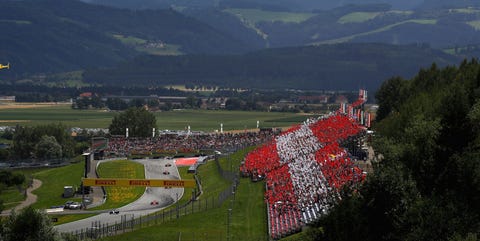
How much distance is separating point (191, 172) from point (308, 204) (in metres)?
40.0

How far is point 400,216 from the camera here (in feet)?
137

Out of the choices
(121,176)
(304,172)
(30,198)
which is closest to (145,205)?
(30,198)

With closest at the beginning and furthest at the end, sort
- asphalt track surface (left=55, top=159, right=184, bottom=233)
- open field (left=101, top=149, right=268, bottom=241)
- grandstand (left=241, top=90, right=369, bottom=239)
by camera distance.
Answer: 1. grandstand (left=241, top=90, right=369, bottom=239)
2. open field (left=101, top=149, right=268, bottom=241)
3. asphalt track surface (left=55, top=159, right=184, bottom=233)

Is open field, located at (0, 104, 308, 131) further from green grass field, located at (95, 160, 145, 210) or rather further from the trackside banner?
the trackside banner

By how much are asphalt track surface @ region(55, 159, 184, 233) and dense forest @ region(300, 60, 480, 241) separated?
20308 mm

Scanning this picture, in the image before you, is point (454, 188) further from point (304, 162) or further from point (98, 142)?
point (98, 142)

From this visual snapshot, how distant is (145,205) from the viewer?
73.3 m

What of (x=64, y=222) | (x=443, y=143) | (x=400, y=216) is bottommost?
(x=64, y=222)

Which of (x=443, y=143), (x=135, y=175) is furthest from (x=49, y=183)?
(x=443, y=143)

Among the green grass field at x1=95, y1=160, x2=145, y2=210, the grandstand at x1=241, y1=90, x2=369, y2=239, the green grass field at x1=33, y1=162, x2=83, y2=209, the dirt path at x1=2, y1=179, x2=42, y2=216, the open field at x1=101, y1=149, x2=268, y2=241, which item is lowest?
the dirt path at x1=2, y1=179, x2=42, y2=216

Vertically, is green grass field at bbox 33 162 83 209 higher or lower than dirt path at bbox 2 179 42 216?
higher

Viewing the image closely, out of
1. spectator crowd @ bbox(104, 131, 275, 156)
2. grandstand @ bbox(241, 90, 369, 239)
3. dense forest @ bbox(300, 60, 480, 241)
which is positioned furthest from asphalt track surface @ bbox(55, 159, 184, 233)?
dense forest @ bbox(300, 60, 480, 241)

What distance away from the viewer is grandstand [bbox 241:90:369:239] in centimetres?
5122

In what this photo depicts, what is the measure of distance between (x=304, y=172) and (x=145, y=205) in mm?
15956
